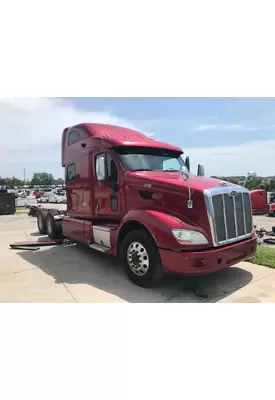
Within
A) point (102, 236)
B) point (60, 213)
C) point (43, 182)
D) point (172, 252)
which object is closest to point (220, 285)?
point (172, 252)

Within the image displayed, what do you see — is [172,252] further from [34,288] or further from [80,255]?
[80,255]

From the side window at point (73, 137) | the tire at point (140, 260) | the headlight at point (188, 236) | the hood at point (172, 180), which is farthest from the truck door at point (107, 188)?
the headlight at point (188, 236)

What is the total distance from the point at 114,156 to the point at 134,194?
2.83 ft

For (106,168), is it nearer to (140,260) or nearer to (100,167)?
(100,167)

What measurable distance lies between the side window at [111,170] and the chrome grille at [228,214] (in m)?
1.80

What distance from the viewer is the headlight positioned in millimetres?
3872

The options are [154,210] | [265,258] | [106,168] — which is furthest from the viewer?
[265,258]

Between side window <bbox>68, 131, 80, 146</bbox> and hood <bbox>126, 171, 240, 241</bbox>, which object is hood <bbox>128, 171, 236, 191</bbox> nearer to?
hood <bbox>126, 171, 240, 241</bbox>

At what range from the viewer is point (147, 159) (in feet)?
17.2

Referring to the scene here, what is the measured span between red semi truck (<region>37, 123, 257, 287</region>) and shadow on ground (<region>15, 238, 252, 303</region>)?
27 centimetres

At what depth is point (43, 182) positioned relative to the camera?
94062 mm

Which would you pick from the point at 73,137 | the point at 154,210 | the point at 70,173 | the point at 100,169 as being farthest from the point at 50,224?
the point at 154,210

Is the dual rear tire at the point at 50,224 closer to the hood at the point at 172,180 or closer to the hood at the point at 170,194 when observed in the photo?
the hood at the point at 170,194

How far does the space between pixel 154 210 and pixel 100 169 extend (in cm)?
167
